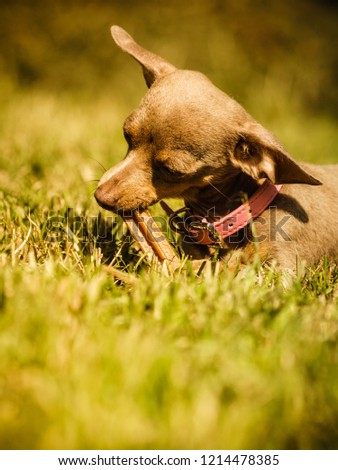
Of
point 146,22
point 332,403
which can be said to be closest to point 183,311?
point 332,403

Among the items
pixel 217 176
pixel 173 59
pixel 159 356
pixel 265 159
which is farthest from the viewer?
pixel 173 59

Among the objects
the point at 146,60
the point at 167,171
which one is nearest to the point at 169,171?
the point at 167,171

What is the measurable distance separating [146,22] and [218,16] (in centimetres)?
187

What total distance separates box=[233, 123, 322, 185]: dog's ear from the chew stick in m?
0.63

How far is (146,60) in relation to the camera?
12.4ft

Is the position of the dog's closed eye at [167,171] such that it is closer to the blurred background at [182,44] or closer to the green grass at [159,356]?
the green grass at [159,356]

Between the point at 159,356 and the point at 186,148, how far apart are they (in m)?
1.52

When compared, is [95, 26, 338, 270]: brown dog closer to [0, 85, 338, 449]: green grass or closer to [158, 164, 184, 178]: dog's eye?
[158, 164, 184, 178]: dog's eye

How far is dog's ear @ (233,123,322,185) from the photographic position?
10.0ft

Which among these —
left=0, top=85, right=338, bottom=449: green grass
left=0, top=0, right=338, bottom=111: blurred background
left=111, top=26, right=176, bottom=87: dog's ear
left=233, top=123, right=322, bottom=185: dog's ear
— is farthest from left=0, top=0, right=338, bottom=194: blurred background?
left=0, top=85, right=338, bottom=449: green grass

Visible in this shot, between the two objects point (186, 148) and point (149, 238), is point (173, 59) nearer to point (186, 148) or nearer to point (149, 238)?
point (186, 148)

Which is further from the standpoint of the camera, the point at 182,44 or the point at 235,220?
Result: the point at 182,44

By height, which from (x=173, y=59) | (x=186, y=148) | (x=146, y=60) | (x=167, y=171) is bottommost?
(x=167, y=171)
